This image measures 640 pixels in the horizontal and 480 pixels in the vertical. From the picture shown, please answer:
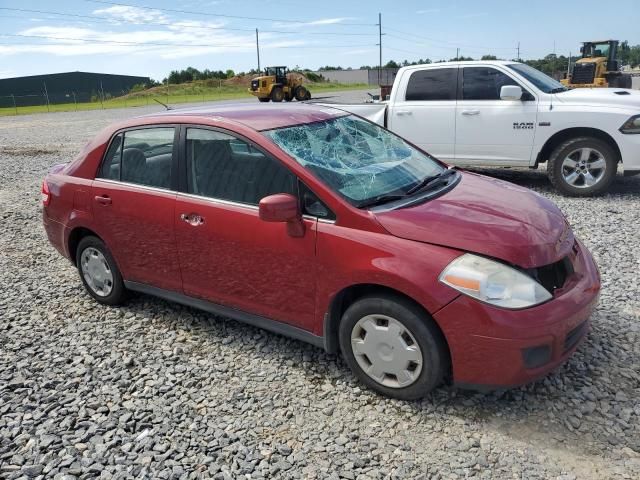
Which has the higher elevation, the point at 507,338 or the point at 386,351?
the point at 507,338

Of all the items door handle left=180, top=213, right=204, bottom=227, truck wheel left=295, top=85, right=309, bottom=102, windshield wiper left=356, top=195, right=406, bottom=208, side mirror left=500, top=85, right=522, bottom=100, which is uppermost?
truck wheel left=295, top=85, right=309, bottom=102

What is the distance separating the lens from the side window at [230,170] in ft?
10.9

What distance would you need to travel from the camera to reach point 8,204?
8.55 meters

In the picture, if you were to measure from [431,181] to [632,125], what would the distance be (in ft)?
15.3

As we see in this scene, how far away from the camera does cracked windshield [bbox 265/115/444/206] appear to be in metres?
3.25

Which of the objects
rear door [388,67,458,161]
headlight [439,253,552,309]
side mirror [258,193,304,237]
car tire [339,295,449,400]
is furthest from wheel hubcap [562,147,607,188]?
side mirror [258,193,304,237]

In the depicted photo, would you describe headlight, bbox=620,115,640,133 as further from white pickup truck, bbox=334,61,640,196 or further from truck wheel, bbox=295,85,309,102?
truck wheel, bbox=295,85,309,102

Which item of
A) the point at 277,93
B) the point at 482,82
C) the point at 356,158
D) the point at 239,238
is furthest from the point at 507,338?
the point at 277,93

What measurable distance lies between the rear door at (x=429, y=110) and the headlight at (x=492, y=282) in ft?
18.5

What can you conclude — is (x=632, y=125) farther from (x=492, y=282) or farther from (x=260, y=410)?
(x=260, y=410)

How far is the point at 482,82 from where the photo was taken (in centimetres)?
779

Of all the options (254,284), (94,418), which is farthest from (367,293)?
(94,418)

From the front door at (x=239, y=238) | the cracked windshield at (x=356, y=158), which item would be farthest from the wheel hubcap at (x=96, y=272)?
the cracked windshield at (x=356, y=158)

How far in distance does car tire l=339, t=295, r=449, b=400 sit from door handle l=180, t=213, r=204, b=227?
120cm
